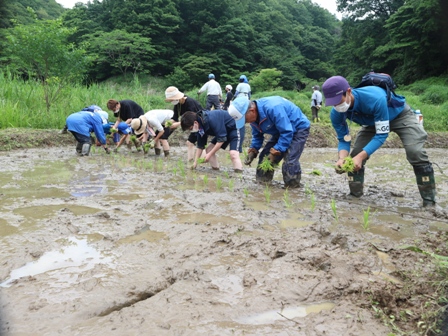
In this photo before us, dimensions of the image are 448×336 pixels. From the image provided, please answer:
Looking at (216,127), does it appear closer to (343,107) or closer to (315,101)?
(343,107)

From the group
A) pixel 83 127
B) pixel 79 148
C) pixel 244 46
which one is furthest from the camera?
pixel 244 46

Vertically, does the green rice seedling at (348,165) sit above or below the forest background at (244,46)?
below

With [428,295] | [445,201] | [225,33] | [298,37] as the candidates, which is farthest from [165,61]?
[428,295]

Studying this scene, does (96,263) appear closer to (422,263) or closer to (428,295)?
(428,295)

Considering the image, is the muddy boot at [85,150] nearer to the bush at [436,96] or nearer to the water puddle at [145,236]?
the water puddle at [145,236]

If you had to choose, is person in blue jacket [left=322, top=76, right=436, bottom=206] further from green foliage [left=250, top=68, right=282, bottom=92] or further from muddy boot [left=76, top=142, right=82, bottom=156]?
green foliage [left=250, top=68, right=282, bottom=92]

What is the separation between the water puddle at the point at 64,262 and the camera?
6.68 feet

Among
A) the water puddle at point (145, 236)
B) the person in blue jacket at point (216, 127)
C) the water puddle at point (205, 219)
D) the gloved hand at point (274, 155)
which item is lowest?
the water puddle at point (145, 236)

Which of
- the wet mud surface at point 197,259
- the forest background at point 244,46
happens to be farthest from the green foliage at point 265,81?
the wet mud surface at point 197,259

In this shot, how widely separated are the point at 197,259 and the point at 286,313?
0.74 metres

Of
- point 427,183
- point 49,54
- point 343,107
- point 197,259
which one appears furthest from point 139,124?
point 197,259

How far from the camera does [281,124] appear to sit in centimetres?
470

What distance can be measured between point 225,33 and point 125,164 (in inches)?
1186

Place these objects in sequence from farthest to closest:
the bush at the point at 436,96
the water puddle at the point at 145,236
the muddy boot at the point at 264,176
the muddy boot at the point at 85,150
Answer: the bush at the point at 436,96, the muddy boot at the point at 85,150, the muddy boot at the point at 264,176, the water puddle at the point at 145,236
